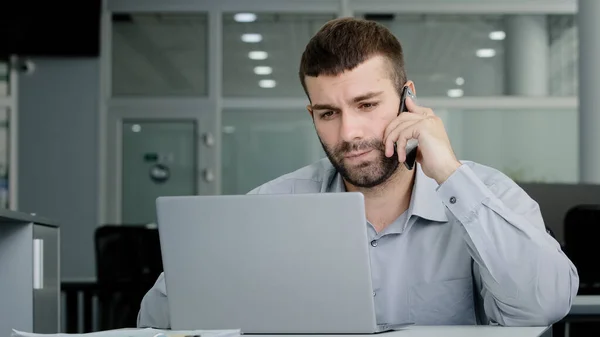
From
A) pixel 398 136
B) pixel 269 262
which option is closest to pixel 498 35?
pixel 398 136

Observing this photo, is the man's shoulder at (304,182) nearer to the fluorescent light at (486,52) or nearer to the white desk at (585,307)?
the white desk at (585,307)

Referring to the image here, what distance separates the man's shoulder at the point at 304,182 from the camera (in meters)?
2.43

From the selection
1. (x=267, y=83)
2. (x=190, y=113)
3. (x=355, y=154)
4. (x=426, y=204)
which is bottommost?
(x=426, y=204)

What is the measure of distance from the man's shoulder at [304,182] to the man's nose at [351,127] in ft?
0.83

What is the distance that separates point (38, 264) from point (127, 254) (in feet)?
6.16

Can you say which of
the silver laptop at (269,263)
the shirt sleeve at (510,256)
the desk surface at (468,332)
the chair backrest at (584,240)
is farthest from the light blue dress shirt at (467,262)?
the chair backrest at (584,240)

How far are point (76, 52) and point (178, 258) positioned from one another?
22.3 feet

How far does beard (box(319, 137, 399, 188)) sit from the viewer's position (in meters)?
2.20

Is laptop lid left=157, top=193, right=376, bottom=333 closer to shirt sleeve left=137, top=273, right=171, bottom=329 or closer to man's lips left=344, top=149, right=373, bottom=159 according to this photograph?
shirt sleeve left=137, top=273, right=171, bottom=329

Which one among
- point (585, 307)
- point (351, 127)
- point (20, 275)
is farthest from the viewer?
point (20, 275)

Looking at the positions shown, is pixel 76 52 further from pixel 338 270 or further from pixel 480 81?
pixel 338 270

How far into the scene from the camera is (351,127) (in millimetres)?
2180

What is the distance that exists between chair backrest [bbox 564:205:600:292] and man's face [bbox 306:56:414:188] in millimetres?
1072

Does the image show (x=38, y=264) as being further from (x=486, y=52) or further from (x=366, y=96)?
(x=486, y=52)
